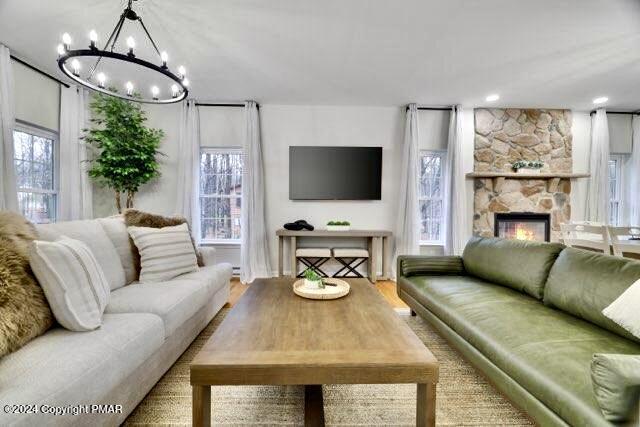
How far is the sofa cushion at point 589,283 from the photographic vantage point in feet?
4.55

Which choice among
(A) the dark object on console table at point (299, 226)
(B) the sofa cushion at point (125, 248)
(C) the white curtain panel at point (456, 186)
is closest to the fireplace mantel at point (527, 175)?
(C) the white curtain panel at point (456, 186)

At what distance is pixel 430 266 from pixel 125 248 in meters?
2.59

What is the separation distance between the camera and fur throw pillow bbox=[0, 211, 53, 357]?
1037 millimetres

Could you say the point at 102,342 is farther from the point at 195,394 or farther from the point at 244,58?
the point at 244,58

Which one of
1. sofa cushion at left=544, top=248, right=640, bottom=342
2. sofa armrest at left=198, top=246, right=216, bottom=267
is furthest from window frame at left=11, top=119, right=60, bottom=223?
sofa cushion at left=544, top=248, right=640, bottom=342

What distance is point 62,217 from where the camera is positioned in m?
3.62

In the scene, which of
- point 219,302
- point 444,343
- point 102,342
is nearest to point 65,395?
point 102,342

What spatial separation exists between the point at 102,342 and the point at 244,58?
9.18 feet

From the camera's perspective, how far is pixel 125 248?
2178 mm

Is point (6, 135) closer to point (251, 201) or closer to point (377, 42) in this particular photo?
point (251, 201)

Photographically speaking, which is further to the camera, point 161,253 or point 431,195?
point 431,195

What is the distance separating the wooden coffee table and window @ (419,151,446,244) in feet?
11.0

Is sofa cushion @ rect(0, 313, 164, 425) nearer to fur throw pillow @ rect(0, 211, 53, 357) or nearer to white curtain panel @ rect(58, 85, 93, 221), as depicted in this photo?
fur throw pillow @ rect(0, 211, 53, 357)

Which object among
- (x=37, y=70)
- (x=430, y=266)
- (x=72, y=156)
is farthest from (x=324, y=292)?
(x=37, y=70)
